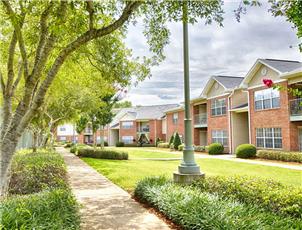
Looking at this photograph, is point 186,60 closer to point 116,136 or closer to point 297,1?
point 297,1

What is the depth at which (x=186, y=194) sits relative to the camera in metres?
6.89

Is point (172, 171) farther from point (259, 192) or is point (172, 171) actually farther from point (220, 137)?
point (220, 137)

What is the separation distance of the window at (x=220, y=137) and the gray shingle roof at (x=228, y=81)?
15.9ft

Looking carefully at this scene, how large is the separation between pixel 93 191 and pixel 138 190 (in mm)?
2360

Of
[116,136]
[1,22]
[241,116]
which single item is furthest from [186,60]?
[116,136]

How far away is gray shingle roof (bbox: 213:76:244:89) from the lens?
31319 millimetres

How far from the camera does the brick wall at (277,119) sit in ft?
74.8

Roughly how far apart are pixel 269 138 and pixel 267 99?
3.29m

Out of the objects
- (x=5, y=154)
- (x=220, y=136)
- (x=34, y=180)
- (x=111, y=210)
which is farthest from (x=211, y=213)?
(x=220, y=136)

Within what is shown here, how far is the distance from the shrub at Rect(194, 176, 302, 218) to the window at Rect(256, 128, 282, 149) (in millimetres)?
17931

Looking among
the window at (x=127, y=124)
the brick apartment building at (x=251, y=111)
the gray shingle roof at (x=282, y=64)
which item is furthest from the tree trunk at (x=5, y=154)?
the window at (x=127, y=124)

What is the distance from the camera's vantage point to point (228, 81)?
106ft

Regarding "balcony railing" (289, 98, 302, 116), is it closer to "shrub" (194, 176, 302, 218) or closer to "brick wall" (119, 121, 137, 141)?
"shrub" (194, 176, 302, 218)

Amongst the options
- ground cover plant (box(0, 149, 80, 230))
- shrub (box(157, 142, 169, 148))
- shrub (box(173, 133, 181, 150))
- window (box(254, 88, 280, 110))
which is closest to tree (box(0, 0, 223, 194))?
ground cover plant (box(0, 149, 80, 230))
